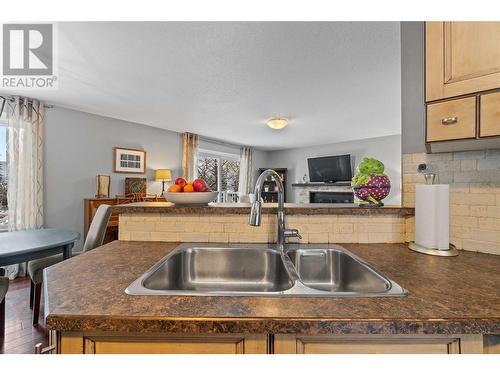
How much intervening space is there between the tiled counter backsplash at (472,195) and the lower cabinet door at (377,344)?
74 centimetres

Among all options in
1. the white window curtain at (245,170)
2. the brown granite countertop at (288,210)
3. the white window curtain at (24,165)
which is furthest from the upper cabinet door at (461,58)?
the white window curtain at (245,170)

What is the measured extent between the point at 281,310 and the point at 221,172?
5.92m

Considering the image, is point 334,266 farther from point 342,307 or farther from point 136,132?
point 136,132

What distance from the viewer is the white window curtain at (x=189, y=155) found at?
507 centimetres

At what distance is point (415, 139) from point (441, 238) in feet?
1.67

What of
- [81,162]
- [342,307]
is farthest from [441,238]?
[81,162]

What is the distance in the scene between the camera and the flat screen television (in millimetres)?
5918

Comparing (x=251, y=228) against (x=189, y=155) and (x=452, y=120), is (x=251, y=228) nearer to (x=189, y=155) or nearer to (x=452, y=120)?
(x=452, y=120)

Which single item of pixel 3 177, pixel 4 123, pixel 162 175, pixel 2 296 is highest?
pixel 4 123

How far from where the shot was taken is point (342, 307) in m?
0.58

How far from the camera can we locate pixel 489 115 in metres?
0.84

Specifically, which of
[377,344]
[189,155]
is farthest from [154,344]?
[189,155]

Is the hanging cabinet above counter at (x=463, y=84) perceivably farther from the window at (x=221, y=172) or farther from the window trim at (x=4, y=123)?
the window at (x=221, y=172)
